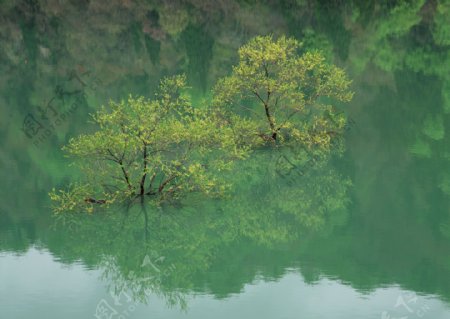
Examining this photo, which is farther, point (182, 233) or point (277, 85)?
point (277, 85)

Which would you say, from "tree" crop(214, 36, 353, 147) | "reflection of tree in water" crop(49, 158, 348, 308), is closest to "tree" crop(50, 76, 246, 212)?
"reflection of tree in water" crop(49, 158, 348, 308)

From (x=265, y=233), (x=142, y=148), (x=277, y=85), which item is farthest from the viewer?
(x=277, y=85)

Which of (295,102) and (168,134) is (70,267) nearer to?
(168,134)

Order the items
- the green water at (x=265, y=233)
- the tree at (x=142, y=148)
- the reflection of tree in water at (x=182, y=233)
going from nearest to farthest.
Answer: the green water at (x=265, y=233) → the reflection of tree in water at (x=182, y=233) → the tree at (x=142, y=148)

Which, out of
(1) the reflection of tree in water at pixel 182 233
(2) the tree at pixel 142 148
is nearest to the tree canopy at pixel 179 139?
(2) the tree at pixel 142 148

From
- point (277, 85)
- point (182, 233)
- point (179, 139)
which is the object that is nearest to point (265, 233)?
point (182, 233)

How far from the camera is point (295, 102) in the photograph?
37969 millimetres

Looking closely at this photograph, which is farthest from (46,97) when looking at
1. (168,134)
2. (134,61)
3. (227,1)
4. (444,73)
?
(227,1)

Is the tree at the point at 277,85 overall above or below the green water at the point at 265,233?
above

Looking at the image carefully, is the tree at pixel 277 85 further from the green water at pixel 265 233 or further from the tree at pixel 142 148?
the tree at pixel 142 148

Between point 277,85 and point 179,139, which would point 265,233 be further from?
point 277,85

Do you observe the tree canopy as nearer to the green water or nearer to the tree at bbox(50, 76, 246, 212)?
the tree at bbox(50, 76, 246, 212)

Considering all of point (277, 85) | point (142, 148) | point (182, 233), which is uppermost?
point (277, 85)

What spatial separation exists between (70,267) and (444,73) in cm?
4226
